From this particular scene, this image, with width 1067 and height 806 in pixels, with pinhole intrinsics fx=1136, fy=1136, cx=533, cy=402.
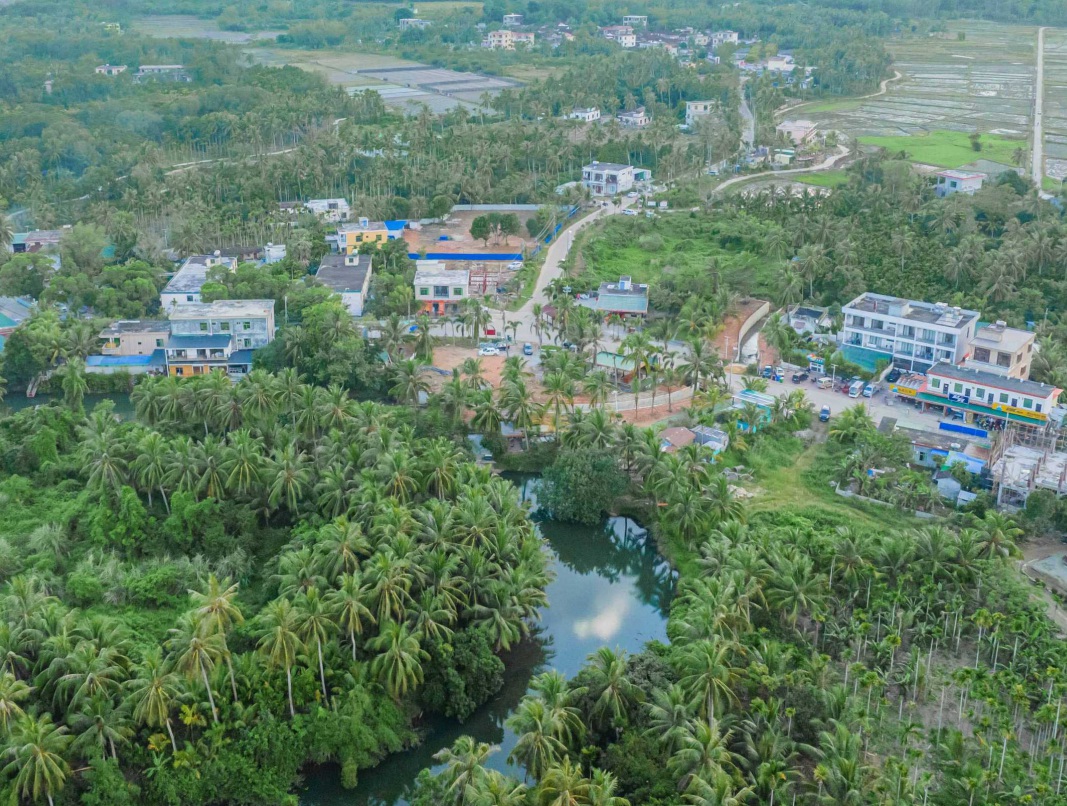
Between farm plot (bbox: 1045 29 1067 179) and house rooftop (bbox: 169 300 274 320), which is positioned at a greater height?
farm plot (bbox: 1045 29 1067 179)

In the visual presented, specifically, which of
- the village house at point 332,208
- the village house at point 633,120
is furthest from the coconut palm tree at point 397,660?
the village house at point 633,120

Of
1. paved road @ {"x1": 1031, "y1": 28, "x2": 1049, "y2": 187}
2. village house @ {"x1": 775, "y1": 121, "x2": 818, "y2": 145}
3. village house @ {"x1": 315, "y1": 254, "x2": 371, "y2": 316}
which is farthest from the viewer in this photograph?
village house @ {"x1": 775, "y1": 121, "x2": 818, "y2": 145}

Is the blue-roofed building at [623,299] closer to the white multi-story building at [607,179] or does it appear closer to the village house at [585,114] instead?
the white multi-story building at [607,179]

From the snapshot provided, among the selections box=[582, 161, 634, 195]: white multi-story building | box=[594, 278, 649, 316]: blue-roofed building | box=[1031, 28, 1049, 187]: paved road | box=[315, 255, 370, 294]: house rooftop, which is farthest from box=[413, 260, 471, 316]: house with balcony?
box=[1031, 28, 1049, 187]: paved road

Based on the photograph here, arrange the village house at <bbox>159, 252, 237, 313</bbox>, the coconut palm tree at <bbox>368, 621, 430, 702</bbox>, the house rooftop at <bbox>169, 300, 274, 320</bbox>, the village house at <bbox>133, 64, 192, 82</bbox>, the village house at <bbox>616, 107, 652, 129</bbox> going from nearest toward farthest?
the coconut palm tree at <bbox>368, 621, 430, 702</bbox> → the house rooftop at <bbox>169, 300, 274, 320</bbox> → the village house at <bbox>159, 252, 237, 313</bbox> → the village house at <bbox>616, 107, 652, 129</bbox> → the village house at <bbox>133, 64, 192, 82</bbox>

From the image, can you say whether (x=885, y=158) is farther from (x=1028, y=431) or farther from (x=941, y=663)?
(x=941, y=663)

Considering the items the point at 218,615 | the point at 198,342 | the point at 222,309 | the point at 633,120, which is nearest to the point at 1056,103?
the point at 633,120

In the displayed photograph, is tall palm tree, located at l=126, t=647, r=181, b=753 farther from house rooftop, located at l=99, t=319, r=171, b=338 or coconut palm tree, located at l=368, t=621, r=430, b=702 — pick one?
house rooftop, located at l=99, t=319, r=171, b=338

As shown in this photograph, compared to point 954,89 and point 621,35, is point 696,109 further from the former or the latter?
point 621,35
